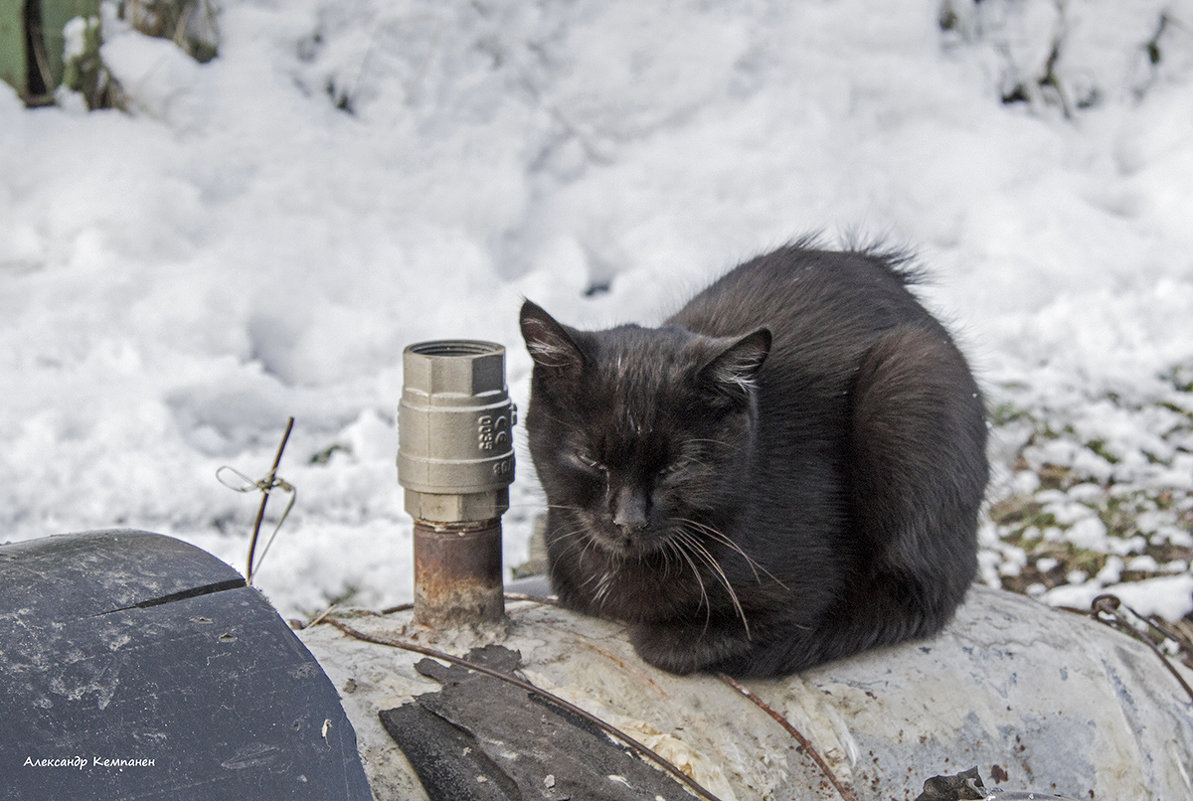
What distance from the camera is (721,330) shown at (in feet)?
7.61

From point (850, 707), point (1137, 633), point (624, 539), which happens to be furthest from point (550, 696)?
point (1137, 633)

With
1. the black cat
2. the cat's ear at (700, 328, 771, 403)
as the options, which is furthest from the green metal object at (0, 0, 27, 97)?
the cat's ear at (700, 328, 771, 403)

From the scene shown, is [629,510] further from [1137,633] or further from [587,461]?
[1137,633]

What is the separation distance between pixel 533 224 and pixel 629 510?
328 cm

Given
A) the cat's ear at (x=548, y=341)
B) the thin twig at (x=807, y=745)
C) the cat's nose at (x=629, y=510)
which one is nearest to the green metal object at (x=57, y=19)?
the cat's ear at (x=548, y=341)

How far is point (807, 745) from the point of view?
1863mm

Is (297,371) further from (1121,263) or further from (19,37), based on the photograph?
(1121,263)

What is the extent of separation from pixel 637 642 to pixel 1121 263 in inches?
155

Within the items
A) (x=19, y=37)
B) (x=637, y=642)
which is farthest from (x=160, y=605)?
(x=19, y=37)

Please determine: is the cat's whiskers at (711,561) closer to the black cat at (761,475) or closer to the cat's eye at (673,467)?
the black cat at (761,475)

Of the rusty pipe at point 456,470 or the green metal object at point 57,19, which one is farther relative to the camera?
the green metal object at point 57,19

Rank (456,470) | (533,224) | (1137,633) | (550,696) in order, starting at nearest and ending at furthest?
(550,696), (456,470), (1137,633), (533,224)

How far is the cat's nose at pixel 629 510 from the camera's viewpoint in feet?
6.01

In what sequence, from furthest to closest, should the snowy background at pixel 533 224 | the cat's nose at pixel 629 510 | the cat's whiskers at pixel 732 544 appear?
the snowy background at pixel 533 224, the cat's whiskers at pixel 732 544, the cat's nose at pixel 629 510
